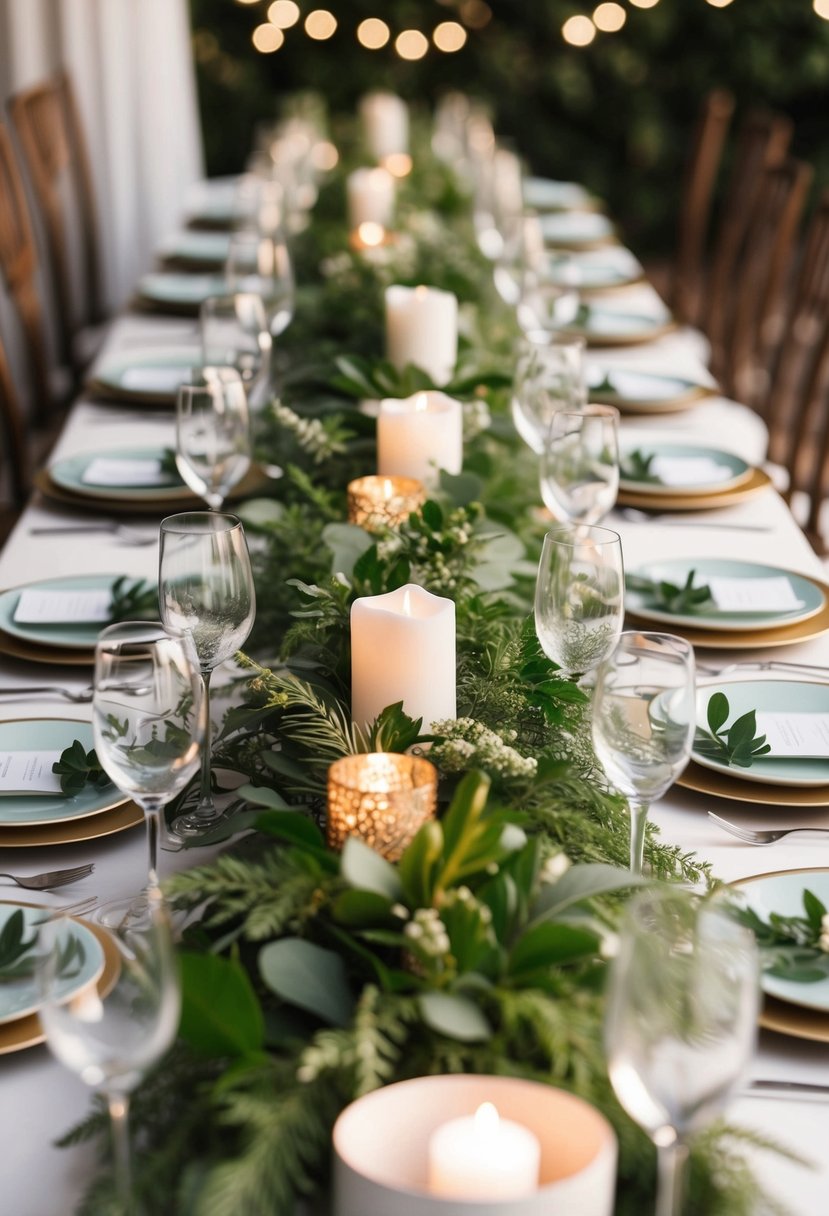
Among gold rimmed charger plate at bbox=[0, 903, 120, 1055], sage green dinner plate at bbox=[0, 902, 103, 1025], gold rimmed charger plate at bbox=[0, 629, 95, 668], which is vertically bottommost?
gold rimmed charger plate at bbox=[0, 629, 95, 668]

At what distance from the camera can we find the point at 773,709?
147 cm

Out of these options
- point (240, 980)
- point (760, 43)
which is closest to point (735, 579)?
point (240, 980)

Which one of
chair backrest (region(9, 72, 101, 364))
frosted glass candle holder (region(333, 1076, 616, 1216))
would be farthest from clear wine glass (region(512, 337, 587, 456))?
chair backrest (region(9, 72, 101, 364))

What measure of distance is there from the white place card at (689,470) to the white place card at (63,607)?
854 millimetres

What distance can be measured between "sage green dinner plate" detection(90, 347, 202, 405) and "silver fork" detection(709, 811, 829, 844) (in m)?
1.43

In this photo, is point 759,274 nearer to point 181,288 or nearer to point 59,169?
point 181,288

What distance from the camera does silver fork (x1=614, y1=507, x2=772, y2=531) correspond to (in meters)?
2.05

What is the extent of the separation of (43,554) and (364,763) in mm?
1027

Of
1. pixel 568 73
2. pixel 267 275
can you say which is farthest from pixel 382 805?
pixel 568 73

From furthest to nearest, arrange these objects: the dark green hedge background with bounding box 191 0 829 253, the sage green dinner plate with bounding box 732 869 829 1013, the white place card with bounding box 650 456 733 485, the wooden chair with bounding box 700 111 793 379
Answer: the dark green hedge background with bounding box 191 0 829 253 → the wooden chair with bounding box 700 111 793 379 → the white place card with bounding box 650 456 733 485 → the sage green dinner plate with bounding box 732 869 829 1013

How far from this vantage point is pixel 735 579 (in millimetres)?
1795

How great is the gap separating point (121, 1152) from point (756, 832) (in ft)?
2.26

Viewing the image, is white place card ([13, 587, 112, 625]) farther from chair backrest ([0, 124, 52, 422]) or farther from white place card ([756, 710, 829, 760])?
chair backrest ([0, 124, 52, 422])

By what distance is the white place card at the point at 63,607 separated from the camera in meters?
1.63
